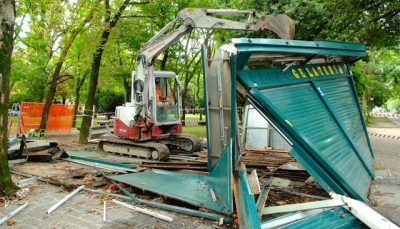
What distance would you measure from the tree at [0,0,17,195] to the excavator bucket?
576 centimetres

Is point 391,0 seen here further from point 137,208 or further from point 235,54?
point 137,208

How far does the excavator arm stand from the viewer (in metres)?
8.94

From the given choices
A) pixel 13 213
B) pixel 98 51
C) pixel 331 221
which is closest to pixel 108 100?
pixel 98 51

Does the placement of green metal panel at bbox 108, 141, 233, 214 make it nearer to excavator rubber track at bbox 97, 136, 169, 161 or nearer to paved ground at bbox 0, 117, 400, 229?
paved ground at bbox 0, 117, 400, 229

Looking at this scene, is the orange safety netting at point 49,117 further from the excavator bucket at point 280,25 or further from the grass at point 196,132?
the excavator bucket at point 280,25

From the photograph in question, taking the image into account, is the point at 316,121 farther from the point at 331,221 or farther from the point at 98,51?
the point at 98,51

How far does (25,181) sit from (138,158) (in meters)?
4.22

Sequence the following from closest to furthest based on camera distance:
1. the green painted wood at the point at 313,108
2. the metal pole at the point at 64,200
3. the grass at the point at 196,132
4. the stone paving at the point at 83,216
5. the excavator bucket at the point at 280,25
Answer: the stone paving at the point at 83,216 < the green painted wood at the point at 313,108 < the metal pole at the point at 64,200 < the excavator bucket at the point at 280,25 < the grass at the point at 196,132

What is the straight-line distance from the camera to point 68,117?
2016cm

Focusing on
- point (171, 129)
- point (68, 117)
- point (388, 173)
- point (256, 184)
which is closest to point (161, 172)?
point (256, 184)

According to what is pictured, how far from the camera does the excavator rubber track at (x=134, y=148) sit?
991 centimetres

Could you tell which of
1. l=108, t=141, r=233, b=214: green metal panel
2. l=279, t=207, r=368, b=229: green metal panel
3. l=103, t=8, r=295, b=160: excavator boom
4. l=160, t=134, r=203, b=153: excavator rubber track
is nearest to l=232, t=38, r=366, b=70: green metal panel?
l=108, t=141, r=233, b=214: green metal panel

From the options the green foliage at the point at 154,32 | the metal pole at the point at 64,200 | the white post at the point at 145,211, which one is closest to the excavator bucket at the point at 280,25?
the green foliage at the point at 154,32

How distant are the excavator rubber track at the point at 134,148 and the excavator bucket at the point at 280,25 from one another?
187 inches
